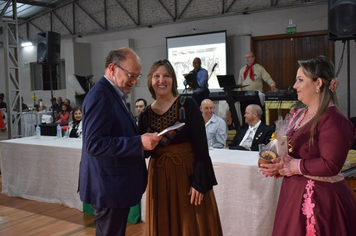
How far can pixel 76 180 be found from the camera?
151 inches

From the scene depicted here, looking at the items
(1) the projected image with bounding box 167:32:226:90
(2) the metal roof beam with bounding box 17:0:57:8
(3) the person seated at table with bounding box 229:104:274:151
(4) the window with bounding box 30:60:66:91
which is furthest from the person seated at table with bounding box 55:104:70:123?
(3) the person seated at table with bounding box 229:104:274:151

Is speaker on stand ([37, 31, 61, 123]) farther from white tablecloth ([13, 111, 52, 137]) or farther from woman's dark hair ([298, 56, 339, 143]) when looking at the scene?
woman's dark hair ([298, 56, 339, 143])

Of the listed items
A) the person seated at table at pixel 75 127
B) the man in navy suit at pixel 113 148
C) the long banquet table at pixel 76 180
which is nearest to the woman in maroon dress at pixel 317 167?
the man in navy suit at pixel 113 148

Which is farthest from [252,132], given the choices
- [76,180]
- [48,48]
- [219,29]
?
[219,29]

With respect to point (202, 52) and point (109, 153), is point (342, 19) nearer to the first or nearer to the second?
point (109, 153)

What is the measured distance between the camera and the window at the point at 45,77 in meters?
13.5

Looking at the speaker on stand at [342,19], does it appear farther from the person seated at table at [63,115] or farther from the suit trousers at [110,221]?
the person seated at table at [63,115]

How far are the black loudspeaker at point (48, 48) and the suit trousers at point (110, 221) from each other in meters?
6.78

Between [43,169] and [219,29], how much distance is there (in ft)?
21.0

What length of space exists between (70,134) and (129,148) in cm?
361

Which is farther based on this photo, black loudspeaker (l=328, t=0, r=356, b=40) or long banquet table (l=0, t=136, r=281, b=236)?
black loudspeaker (l=328, t=0, r=356, b=40)

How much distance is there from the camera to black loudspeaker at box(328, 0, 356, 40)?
411 centimetres

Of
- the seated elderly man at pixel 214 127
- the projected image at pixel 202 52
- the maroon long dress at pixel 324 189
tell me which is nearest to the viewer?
the maroon long dress at pixel 324 189

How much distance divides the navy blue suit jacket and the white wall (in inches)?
270
